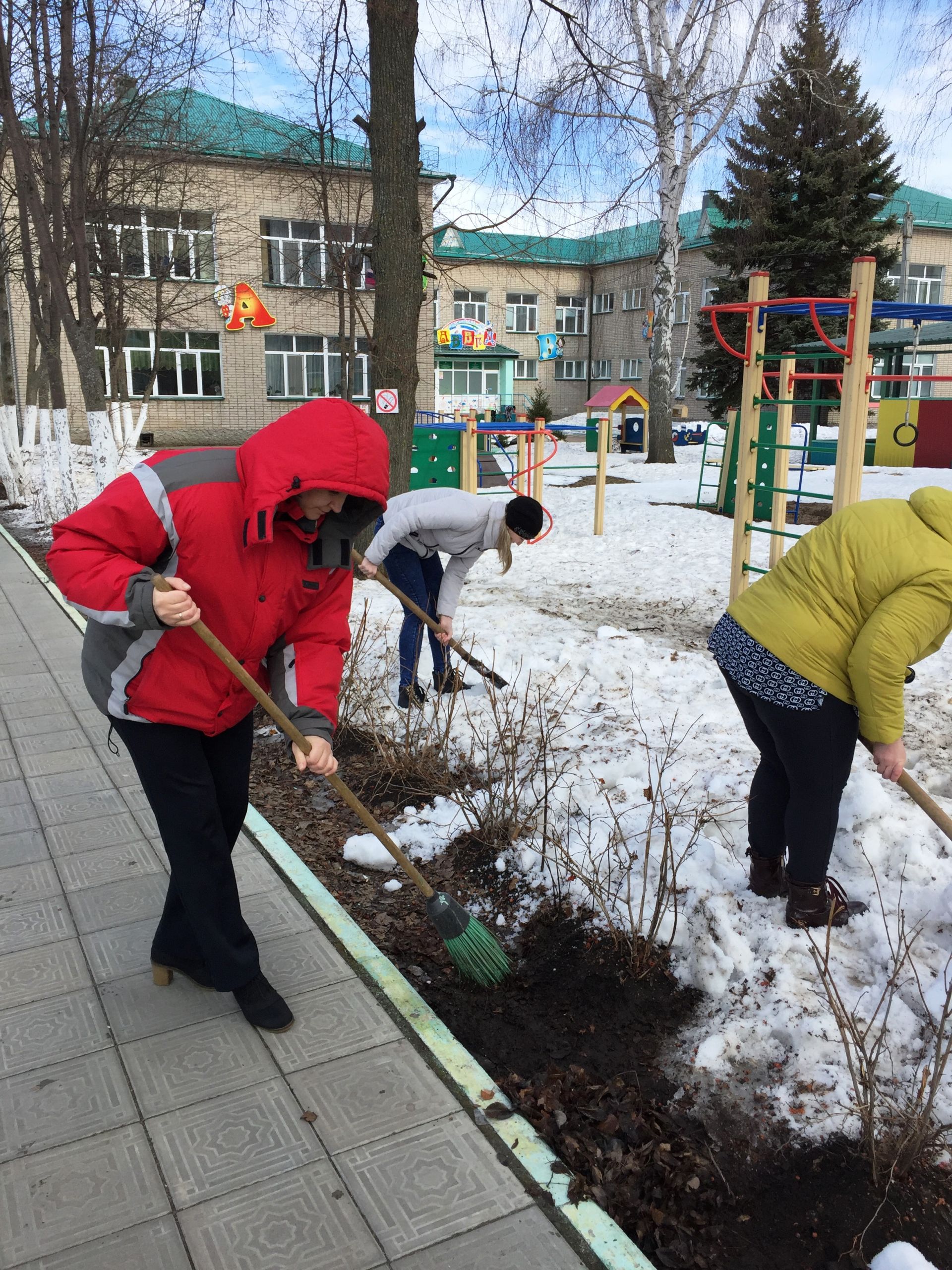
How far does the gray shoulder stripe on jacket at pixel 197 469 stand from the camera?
224 centimetres

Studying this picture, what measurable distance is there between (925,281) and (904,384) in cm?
1413

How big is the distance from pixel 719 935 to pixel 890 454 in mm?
16592

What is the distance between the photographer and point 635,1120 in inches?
92.1

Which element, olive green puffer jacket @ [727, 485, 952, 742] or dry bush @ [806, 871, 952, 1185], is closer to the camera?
dry bush @ [806, 871, 952, 1185]

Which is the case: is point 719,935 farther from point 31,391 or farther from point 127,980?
point 31,391

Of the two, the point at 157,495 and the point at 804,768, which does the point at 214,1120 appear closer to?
the point at 157,495

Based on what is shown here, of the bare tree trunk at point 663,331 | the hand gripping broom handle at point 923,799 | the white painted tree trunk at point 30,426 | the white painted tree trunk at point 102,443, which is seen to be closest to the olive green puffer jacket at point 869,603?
the hand gripping broom handle at point 923,799

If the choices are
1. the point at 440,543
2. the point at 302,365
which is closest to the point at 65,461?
the point at 440,543

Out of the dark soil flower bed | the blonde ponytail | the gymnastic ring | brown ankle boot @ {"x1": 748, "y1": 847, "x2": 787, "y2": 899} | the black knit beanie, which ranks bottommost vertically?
the dark soil flower bed

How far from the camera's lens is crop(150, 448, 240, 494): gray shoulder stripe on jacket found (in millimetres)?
2236

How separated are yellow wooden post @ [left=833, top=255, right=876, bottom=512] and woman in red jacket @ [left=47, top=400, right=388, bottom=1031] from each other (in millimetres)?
3729

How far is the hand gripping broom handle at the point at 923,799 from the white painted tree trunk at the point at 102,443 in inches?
350

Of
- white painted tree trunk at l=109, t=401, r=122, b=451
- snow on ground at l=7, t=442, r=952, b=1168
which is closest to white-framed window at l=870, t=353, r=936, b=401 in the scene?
snow on ground at l=7, t=442, r=952, b=1168

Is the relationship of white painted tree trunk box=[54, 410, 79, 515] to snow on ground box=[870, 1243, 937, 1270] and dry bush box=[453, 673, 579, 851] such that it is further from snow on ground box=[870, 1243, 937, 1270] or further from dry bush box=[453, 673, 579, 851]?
snow on ground box=[870, 1243, 937, 1270]
